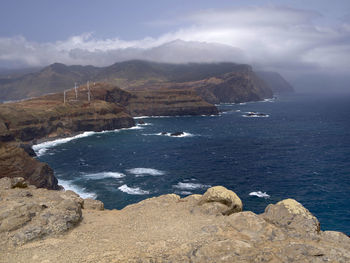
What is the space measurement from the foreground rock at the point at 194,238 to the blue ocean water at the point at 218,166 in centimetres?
3111

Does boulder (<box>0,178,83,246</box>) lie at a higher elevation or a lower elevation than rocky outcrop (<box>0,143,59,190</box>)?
higher

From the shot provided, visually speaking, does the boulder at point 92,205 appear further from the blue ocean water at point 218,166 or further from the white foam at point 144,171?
the white foam at point 144,171

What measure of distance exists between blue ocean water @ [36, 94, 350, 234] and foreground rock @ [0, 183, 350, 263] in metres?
31.1

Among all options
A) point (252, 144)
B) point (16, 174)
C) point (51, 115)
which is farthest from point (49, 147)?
point (252, 144)

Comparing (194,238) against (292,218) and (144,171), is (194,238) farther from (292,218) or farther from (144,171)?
(144,171)

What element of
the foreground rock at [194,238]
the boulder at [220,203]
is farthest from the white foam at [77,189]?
the boulder at [220,203]

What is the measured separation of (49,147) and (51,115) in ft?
102

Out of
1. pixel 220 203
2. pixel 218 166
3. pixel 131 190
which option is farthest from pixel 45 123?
pixel 220 203

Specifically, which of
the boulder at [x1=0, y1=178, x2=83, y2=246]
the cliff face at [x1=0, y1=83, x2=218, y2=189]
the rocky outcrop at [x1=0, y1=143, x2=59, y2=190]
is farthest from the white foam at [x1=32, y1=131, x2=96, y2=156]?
the boulder at [x1=0, y1=178, x2=83, y2=246]

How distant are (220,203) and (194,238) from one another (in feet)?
19.4

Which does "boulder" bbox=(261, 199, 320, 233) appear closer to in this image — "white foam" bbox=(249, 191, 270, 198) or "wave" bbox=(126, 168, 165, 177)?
"white foam" bbox=(249, 191, 270, 198)

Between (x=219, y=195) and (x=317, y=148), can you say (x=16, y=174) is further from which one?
(x=317, y=148)

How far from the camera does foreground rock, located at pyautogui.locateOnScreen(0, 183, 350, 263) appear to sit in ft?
53.9

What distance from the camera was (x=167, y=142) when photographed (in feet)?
378
